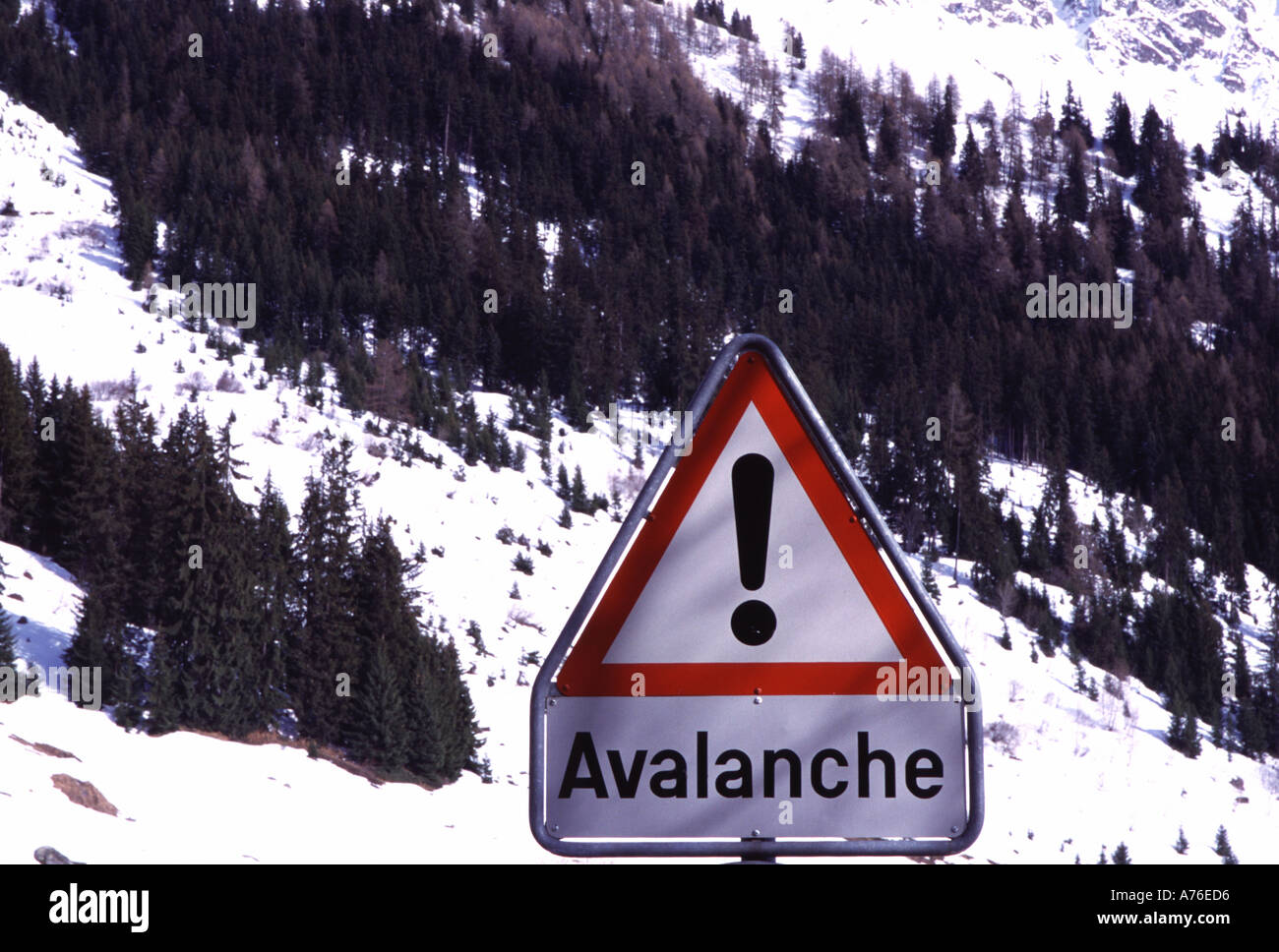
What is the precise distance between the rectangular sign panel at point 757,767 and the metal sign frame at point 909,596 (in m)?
0.02

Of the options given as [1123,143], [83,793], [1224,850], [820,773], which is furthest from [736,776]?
[1123,143]

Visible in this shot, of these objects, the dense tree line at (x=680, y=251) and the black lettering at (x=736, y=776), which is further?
the dense tree line at (x=680, y=251)

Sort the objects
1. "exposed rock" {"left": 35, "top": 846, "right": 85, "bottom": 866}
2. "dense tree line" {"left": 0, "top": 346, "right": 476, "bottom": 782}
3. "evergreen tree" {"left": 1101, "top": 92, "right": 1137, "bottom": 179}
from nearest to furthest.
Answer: "exposed rock" {"left": 35, "top": 846, "right": 85, "bottom": 866} < "dense tree line" {"left": 0, "top": 346, "right": 476, "bottom": 782} < "evergreen tree" {"left": 1101, "top": 92, "right": 1137, "bottom": 179}

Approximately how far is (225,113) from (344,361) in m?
43.3

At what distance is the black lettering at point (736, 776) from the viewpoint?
2086mm

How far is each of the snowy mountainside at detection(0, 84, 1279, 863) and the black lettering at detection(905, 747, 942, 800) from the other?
974cm

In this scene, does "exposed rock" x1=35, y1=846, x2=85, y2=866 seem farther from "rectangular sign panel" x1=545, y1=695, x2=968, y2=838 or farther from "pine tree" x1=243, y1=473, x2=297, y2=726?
"pine tree" x1=243, y1=473, x2=297, y2=726

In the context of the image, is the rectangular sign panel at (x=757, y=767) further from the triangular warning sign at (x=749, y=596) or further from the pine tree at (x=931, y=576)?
the pine tree at (x=931, y=576)

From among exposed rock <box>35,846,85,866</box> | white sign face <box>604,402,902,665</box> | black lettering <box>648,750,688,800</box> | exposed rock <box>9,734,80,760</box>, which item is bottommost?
exposed rock <box>35,846,85,866</box>

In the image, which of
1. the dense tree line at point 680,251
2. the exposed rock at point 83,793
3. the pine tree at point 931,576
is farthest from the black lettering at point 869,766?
the dense tree line at point 680,251

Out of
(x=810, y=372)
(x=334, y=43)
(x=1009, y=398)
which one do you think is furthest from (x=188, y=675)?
(x=334, y=43)

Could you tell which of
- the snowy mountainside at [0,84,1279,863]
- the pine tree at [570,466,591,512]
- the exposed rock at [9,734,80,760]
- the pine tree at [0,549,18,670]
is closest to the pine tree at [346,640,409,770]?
the snowy mountainside at [0,84,1279,863]

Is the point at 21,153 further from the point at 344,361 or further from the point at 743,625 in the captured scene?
the point at 743,625

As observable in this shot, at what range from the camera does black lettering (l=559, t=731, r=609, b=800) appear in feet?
6.90
